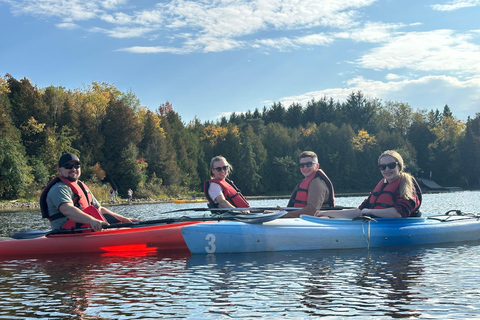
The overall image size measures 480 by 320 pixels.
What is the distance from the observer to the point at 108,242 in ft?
29.3

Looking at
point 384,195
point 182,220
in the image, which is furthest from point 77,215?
point 384,195

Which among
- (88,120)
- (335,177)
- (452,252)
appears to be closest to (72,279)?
(452,252)

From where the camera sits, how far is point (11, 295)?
19.6ft

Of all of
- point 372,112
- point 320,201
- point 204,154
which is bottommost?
point 320,201

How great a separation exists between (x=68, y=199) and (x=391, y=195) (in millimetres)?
5285

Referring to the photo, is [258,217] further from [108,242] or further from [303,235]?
[108,242]

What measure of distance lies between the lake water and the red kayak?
0.18 m

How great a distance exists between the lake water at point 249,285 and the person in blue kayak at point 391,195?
68 centimetres

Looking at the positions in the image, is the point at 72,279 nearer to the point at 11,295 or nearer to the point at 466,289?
the point at 11,295

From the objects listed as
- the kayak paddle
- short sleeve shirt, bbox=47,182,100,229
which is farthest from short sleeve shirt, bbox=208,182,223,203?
short sleeve shirt, bbox=47,182,100,229

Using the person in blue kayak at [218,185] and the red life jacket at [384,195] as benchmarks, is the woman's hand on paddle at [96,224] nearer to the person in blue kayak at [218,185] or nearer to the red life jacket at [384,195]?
the person in blue kayak at [218,185]

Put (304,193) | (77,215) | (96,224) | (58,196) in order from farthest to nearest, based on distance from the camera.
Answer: (304,193)
(96,224)
(77,215)
(58,196)

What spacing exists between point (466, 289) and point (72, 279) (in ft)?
15.9

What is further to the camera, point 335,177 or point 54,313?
point 335,177
